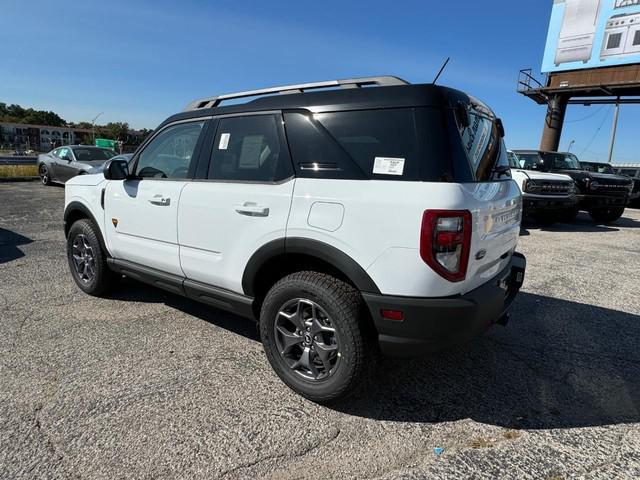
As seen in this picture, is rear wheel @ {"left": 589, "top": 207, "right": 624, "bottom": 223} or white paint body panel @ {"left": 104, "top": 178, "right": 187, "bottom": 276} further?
rear wheel @ {"left": 589, "top": 207, "right": 624, "bottom": 223}

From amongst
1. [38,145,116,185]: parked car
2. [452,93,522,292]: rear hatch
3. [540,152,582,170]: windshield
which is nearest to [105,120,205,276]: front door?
[452,93,522,292]: rear hatch

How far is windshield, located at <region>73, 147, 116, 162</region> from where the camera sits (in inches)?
538

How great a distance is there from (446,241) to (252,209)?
1275 millimetres

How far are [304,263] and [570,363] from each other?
7.58ft

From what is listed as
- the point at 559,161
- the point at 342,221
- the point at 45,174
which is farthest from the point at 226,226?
the point at 45,174

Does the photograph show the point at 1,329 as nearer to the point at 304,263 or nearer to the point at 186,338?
the point at 186,338

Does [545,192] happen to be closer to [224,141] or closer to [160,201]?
[224,141]

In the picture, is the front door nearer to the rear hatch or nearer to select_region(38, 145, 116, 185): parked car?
the rear hatch

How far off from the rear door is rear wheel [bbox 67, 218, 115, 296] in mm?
1379

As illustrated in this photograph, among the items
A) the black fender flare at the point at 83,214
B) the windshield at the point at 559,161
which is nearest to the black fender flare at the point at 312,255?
the black fender flare at the point at 83,214

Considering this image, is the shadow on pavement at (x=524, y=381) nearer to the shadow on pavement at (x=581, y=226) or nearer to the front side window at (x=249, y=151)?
the front side window at (x=249, y=151)

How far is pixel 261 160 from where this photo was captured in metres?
2.84

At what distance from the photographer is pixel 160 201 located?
11.0ft

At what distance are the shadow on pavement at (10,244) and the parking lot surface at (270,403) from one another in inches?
73.2
